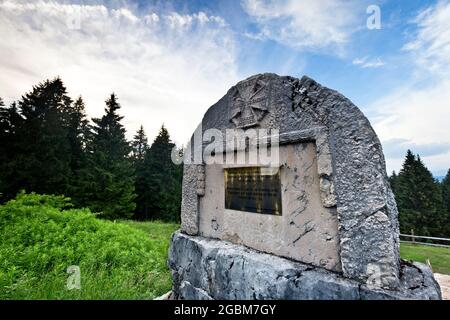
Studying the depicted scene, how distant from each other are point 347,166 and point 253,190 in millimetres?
1187

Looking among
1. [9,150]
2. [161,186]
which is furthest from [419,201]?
[9,150]

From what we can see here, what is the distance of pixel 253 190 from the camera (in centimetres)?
296

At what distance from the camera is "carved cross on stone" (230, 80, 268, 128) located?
115 inches

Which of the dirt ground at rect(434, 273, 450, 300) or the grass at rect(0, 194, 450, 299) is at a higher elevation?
the grass at rect(0, 194, 450, 299)

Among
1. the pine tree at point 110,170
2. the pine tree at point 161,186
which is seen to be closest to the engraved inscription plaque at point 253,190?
the pine tree at point 110,170

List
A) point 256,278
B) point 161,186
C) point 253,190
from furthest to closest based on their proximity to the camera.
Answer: point 161,186, point 253,190, point 256,278

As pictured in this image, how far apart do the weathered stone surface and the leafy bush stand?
3.51 meters

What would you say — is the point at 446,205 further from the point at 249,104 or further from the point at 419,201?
the point at 249,104

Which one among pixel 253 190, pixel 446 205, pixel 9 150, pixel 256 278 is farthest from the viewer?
pixel 446 205

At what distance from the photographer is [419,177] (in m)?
20.0

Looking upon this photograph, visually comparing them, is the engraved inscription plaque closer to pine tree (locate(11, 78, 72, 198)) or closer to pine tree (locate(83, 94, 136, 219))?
pine tree (locate(83, 94, 136, 219))

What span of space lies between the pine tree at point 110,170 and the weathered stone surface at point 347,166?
16103 mm

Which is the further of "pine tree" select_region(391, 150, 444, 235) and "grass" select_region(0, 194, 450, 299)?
"pine tree" select_region(391, 150, 444, 235)

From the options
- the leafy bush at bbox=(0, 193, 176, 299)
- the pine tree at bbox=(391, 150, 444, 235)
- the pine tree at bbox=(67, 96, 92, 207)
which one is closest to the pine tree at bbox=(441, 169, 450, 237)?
the pine tree at bbox=(391, 150, 444, 235)
